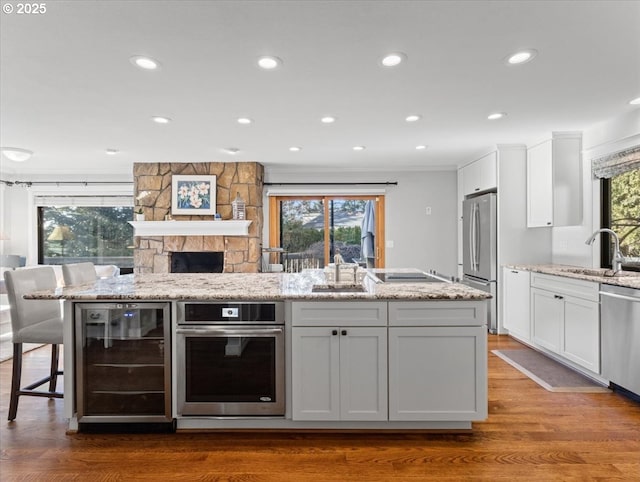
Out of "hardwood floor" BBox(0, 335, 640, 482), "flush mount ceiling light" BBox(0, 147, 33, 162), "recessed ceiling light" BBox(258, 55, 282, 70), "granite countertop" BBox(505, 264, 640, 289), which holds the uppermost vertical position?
"recessed ceiling light" BBox(258, 55, 282, 70)

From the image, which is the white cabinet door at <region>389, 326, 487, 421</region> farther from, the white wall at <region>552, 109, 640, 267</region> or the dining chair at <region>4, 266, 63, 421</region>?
the white wall at <region>552, 109, 640, 267</region>

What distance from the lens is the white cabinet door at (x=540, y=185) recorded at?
3855 millimetres

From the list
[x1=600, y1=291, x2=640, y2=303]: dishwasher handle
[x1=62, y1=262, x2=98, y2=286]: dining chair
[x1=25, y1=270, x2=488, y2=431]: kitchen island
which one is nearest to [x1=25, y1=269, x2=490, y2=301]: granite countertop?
[x1=25, y1=270, x2=488, y2=431]: kitchen island

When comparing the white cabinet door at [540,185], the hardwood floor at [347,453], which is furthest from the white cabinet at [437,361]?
the white cabinet door at [540,185]

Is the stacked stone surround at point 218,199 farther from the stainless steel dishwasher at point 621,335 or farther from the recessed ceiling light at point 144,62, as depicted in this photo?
the stainless steel dishwasher at point 621,335

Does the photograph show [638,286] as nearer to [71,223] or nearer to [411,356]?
[411,356]

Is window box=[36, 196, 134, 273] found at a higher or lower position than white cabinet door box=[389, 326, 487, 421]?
higher

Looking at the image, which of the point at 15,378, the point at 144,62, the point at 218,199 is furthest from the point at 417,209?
the point at 15,378

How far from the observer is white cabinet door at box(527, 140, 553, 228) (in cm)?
386

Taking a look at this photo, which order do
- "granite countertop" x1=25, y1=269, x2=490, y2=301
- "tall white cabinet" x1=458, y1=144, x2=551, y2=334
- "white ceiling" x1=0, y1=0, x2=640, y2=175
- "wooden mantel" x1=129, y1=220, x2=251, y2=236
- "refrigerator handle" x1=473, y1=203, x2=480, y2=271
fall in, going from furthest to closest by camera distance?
1. "wooden mantel" x1=129, y1=220, x2=251, y2=236
2. "refrigerator handle" x1=473, y1=203, x2=480, y2=271
3. "tall white cabinet" x1=458, y1=144, x2=551, y2=334
4. "granite countertop" x1=25, y1=269, x2=490, y2=301
5. "white ceiling" x1=0, y1=0, x2=640, y2=175

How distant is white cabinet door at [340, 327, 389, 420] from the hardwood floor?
0.19 meters

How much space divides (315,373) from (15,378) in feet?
6.48

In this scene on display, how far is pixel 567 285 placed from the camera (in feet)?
10.4

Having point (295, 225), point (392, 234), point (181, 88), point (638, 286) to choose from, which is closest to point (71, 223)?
point (295, 225)
